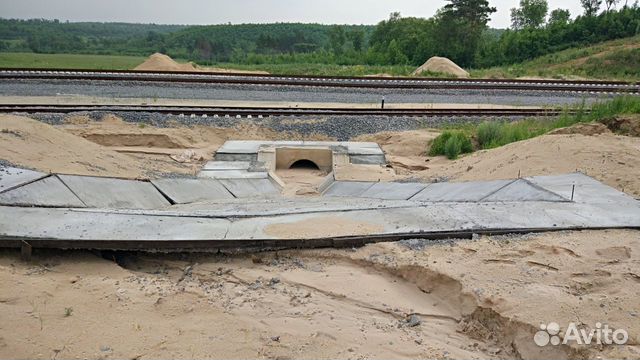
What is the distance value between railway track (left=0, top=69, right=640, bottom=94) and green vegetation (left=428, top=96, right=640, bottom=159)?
23.5ft

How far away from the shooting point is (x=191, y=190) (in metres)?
9.14

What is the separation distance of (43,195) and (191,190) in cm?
298

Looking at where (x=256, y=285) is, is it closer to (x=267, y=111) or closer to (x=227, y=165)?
(x=227, y=165)

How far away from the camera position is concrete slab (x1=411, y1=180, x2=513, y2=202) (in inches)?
303

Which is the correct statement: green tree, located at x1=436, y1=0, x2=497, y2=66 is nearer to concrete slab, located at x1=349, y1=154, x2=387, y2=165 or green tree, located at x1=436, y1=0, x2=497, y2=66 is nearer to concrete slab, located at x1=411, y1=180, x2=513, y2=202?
concrete slab, located at x1=349, y1=154, x2=387, y2=165

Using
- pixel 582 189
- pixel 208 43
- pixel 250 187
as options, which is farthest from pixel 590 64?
pixel 208 43

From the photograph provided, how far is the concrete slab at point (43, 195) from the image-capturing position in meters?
6.03

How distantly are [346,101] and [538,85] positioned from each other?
8.46 metres

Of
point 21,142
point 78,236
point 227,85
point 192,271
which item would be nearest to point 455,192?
point 192,271

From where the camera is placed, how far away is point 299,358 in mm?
3455

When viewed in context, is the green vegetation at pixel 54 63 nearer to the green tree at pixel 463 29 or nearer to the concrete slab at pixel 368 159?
the green tree at pixel 463 29

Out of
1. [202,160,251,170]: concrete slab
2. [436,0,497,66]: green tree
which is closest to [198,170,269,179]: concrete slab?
[202,160,251,170]: concrete slab

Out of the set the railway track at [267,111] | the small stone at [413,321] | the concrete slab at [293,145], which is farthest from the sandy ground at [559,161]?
the small stone at [413,321]

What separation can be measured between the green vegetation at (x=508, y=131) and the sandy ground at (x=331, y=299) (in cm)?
690
